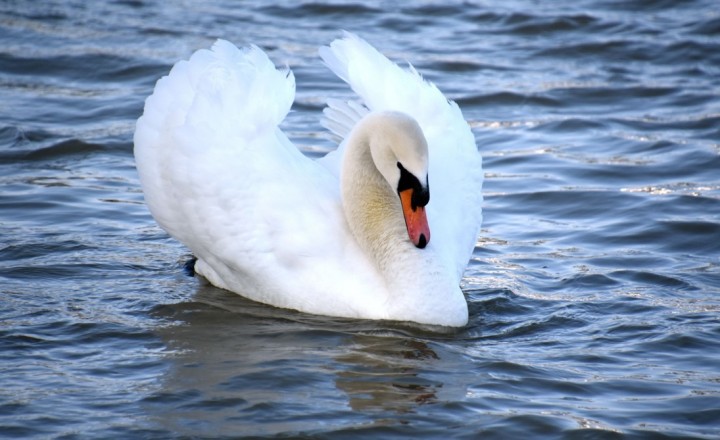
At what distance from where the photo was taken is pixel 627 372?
6418 millimetres

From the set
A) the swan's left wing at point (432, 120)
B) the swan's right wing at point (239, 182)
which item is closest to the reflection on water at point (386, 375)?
the swan's right wing at point (239, 182)

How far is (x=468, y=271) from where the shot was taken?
27.4 feet

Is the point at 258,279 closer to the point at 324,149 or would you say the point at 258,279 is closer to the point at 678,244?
the point at 678,244

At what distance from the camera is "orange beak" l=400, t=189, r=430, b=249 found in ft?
22.3

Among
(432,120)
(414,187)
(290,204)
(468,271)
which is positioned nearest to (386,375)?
(414,187)

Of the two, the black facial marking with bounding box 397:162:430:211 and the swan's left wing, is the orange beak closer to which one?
the black facial marking with bounding box 397:162:430:211

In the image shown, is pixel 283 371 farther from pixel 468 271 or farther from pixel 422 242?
pixel 468 271

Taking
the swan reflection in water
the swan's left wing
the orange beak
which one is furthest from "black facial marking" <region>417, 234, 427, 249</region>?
the swan's left wing

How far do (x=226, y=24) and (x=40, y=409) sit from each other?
986 cm

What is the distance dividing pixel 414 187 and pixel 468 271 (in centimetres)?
176

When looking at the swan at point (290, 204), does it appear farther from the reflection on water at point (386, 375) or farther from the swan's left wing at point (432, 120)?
the reflection on water at point (386, 375)

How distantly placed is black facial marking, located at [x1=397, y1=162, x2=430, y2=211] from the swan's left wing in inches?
32.7

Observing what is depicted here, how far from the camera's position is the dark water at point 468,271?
5902mm

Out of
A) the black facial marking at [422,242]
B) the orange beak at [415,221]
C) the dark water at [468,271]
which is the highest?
the orange beak at [415,221]
